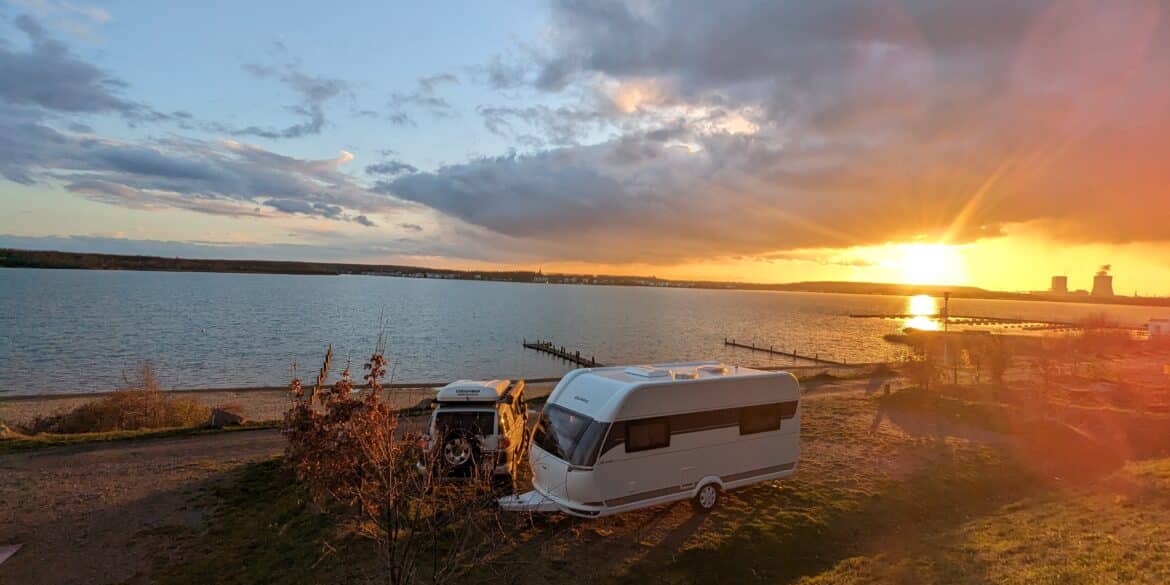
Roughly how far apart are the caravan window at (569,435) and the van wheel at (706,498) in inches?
105

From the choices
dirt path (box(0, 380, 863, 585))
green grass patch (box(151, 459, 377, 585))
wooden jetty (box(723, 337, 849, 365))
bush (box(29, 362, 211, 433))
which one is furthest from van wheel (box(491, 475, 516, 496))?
wooden jetty (box(723, 337, 849, 365))

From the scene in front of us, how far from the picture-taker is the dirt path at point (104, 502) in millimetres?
9922

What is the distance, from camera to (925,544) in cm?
1026

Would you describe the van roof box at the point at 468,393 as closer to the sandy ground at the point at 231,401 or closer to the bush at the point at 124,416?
the sandy ground at the point at 231,401

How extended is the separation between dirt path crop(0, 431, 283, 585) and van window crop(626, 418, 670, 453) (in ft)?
28.3

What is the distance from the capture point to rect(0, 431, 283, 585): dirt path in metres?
9.92

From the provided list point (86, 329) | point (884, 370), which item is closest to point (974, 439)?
point (884, 370)

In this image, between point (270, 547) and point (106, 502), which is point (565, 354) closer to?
point (106, 502)

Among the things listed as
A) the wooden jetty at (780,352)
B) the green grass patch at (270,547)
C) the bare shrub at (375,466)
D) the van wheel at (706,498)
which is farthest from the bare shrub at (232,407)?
the wooden jetty at (780,352)

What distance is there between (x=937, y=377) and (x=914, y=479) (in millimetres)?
21271

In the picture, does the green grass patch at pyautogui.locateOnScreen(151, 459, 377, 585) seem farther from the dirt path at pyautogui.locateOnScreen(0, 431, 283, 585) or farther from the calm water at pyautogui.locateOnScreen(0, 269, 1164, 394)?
the calm water at pyautogui.locateOnScreen(0, 269, 1164, 394)

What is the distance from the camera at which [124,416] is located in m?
23.0

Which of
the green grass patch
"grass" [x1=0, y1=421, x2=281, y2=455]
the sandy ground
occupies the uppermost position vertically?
the green grass patch

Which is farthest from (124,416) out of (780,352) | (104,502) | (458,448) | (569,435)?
(780,352)
